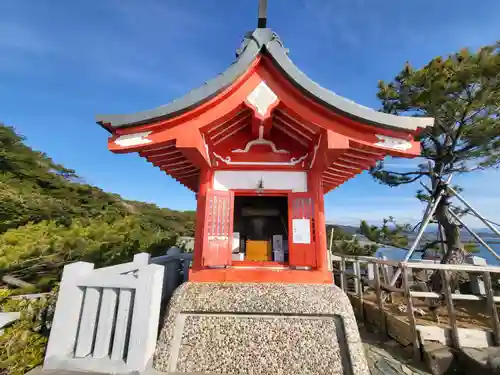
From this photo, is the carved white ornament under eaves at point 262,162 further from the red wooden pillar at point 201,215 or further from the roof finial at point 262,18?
the roof finial at point 262,18

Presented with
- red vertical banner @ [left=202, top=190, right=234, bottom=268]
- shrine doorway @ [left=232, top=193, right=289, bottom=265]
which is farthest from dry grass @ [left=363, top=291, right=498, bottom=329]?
red vertical banner @ [left=202, top=190, right=234, bottom=268]

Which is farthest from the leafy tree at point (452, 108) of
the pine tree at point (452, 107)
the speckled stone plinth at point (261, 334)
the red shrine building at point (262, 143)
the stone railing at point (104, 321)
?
the stone railing at point (104, 321)

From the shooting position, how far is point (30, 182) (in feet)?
27.3

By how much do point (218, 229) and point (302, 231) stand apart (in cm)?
167

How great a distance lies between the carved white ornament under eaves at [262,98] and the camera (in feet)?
14.7

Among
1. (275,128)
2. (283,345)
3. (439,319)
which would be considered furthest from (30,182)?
(439,319)

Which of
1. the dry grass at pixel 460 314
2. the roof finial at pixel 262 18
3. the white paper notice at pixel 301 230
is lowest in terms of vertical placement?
the dry grass at pixel 460 314

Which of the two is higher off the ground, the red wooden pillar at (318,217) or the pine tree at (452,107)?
the pine tree at (452,107)

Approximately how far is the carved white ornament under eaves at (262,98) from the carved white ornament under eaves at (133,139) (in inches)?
74.8

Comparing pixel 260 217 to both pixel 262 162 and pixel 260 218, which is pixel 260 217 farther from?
pixel 262 162

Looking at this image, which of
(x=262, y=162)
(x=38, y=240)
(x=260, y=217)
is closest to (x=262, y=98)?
(x=262, y=162)

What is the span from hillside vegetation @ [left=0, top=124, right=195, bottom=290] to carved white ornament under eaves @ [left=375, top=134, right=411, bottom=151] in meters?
5.98

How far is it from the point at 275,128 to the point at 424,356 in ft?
18.0

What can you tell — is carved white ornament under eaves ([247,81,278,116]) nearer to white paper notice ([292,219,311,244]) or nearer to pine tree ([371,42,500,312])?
white paper notice ([292,219,311,244])
